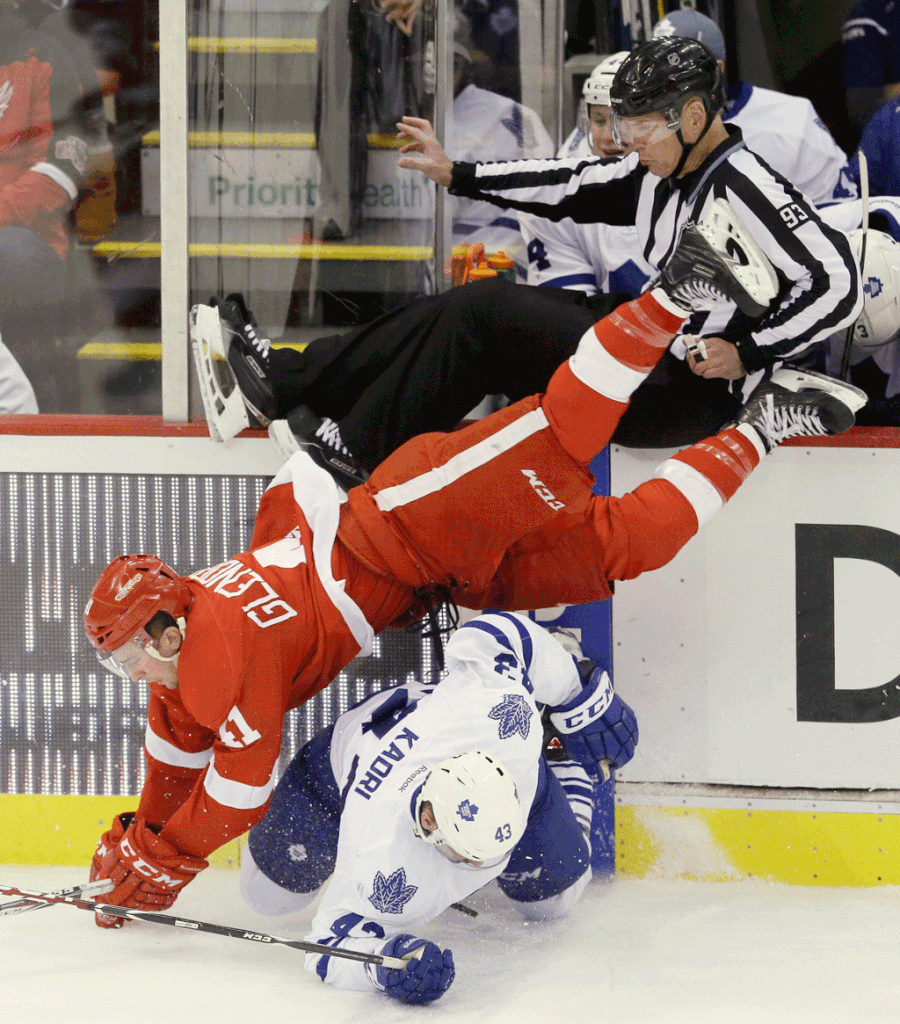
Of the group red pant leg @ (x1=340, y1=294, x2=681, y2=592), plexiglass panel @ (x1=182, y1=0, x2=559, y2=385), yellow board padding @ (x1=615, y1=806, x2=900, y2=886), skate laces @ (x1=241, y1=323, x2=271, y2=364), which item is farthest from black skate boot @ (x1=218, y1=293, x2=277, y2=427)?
yellow board padding @ (x1=615, y1=806, x2=900, y2=886)

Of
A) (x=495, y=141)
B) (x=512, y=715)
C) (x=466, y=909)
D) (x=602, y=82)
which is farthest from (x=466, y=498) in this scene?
(x=495, y=141)

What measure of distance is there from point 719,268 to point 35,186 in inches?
67.3

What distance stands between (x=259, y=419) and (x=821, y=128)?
1.60 meters

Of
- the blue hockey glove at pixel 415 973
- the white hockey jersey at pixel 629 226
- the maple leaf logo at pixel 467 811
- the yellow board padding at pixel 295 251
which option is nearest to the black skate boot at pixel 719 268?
the white hockey jersey at pixel 629 226

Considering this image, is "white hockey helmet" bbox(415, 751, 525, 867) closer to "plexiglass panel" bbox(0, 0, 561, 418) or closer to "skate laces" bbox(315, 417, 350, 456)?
"skate laces" bbox(315, 417, 350, 456)

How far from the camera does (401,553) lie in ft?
7.25

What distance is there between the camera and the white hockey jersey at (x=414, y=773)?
191 cm

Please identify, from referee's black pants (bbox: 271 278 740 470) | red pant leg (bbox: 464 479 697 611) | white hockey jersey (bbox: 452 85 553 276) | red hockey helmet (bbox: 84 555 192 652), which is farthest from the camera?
white hockey jersey (bbox: 452 85 553 276)

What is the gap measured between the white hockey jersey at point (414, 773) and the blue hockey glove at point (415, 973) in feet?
0.12

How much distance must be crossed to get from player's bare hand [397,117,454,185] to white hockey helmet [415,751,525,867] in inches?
53.0

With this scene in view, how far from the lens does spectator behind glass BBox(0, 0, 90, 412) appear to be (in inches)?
112

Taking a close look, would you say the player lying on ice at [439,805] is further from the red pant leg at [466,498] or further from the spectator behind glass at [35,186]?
the spectator behind glass at [35,186]

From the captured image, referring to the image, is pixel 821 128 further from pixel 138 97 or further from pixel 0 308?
pixel 0 308

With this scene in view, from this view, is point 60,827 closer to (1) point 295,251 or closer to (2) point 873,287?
(1) point 295,251
